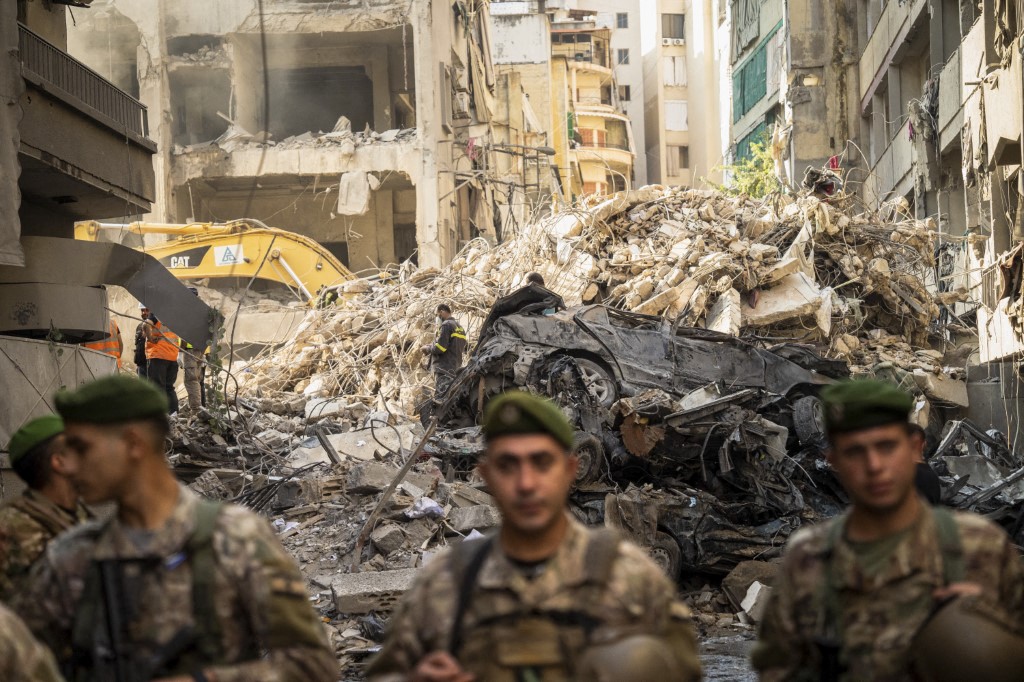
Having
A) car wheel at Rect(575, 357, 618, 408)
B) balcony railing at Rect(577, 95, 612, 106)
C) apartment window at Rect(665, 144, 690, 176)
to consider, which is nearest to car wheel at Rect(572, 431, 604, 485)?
car wheel at Rect(575, 357, 618, 408)

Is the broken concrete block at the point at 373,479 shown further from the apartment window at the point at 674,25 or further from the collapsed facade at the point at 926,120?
the apartment window at the point at 674,25

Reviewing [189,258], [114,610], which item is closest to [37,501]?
[114,610]

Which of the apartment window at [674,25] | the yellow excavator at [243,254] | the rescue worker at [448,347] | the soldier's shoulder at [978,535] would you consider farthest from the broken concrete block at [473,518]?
the apartment window at [674,25]

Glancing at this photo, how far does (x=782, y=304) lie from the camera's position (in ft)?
62.8

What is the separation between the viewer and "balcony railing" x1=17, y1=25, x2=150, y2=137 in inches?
456

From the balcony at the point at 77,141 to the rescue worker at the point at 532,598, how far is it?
30.7 feet

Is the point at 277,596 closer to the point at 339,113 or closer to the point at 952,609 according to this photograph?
the point at 952,609

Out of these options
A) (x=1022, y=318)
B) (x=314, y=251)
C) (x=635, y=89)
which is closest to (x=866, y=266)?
(x=1022, y=318)

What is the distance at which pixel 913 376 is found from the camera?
17.2 meters

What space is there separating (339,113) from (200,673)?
34009 mm

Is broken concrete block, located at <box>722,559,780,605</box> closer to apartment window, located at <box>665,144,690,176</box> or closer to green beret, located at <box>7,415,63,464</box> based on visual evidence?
green beret, located at <box>7,415,63,464</box>

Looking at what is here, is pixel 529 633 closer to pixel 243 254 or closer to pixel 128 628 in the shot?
pixel 128 628

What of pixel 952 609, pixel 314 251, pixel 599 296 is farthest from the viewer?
pixel 314 251

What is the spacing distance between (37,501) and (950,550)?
2.59 meters
